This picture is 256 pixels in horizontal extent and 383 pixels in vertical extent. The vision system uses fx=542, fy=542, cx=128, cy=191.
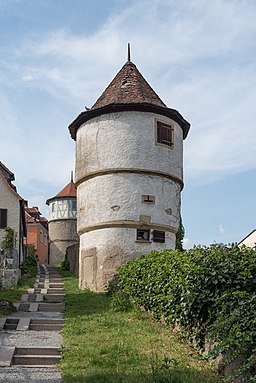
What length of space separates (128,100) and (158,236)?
18.5 feet

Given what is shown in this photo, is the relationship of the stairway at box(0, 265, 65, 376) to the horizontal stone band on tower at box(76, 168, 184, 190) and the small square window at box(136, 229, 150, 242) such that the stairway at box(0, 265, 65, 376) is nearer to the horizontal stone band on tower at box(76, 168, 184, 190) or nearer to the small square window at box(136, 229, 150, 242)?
the small square window at box(136, 229, 150, 242)

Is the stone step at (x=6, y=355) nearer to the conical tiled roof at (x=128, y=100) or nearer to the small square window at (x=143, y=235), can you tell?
the small square window at (x=143, y=235)

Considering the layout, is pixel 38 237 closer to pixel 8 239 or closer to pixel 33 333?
pixel 8 239

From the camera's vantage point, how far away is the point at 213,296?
971 cm

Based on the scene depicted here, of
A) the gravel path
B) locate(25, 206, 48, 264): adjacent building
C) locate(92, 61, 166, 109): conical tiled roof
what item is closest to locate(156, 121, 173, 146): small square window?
locate(92, 61, 166, 109): conical tiled roof

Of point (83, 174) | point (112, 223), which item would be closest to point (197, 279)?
point (112, 223)

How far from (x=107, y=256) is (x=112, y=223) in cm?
132

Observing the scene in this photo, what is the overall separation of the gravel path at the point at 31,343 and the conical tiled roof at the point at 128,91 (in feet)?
32.0

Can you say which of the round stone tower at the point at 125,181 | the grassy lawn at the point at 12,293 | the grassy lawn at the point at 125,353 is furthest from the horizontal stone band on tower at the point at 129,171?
the grassy lawn at the point at 125,353

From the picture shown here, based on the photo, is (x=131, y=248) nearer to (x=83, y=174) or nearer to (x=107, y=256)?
(x=107, y=256)

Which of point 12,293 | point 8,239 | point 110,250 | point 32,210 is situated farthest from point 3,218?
point 32,210

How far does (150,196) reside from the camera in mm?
21562

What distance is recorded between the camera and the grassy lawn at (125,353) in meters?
8.23

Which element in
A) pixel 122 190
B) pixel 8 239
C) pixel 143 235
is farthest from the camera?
pixel 8 239
